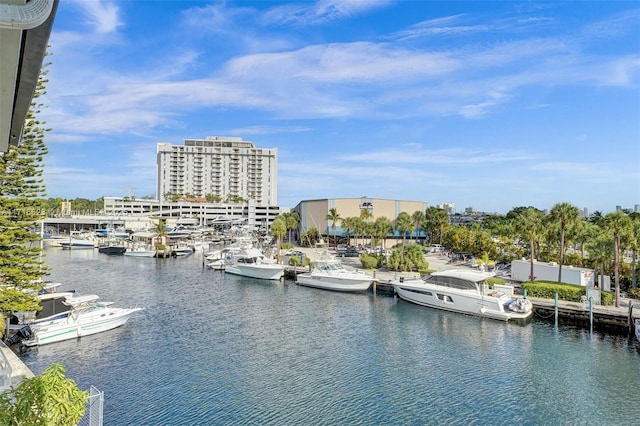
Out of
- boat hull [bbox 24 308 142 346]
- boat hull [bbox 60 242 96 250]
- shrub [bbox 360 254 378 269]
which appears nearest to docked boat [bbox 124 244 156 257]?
boat hull [bbox 60 242 96 250]

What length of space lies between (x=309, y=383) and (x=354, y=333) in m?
10.2

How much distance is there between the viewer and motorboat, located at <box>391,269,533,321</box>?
36344 mm

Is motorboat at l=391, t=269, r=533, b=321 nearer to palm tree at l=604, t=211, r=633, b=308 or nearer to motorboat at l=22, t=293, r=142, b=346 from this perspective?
palm tree at l=604, t=211, r=633, b=308

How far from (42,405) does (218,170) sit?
175 meters

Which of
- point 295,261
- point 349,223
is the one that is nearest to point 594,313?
point 295,261

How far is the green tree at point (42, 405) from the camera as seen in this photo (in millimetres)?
7332

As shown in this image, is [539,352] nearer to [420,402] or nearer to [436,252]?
[420,402]

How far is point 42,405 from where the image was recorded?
290 inches

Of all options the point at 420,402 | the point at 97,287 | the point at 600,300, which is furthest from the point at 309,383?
the point at 97,287

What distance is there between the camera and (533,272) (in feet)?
149

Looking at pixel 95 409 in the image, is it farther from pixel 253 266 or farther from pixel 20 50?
pixel 253 266

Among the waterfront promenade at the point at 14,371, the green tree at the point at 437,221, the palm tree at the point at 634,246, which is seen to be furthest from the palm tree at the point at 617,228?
the green tree at the point at 437,221

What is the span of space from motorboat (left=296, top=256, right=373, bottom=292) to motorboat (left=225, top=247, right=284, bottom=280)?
171 inches

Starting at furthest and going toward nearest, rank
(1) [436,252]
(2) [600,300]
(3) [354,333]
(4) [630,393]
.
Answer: (1) [436,252], (2) [600,300], (3) [354,333], (4) [630,393]
